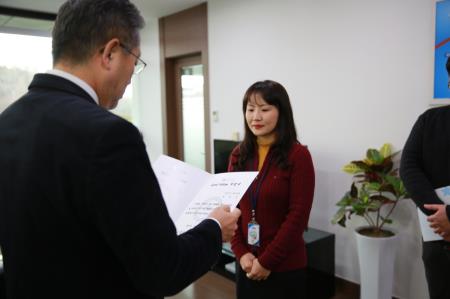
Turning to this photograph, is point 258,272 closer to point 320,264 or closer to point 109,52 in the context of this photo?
point 109,52

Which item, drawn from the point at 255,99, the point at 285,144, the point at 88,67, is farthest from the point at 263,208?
the point at 88,67

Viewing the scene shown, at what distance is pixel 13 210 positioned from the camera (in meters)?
0.77

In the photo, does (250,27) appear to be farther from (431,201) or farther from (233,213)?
(233,213)

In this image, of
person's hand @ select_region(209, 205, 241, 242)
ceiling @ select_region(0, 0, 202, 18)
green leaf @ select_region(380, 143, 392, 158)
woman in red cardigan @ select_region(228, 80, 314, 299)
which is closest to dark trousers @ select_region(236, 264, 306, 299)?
woman in red cardigan @ select_region(228, 80, 314, 299)

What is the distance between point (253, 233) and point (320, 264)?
53.7 inches

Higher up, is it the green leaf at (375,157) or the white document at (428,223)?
the green leaf at (375,157)

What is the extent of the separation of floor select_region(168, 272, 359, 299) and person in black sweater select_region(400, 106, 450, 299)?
3.99 ft

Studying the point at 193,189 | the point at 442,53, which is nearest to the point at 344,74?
the point at 442,53

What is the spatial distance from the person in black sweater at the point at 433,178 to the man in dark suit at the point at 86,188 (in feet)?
4.25

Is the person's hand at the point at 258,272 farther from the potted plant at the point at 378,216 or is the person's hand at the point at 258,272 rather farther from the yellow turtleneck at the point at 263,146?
the potted plant at the point at 378,216

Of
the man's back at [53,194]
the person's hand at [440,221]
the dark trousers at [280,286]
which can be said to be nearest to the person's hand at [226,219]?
the man's back at [53,194]

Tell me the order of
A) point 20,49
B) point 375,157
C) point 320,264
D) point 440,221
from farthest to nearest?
point 20,49, point 320,264, point 375,157, point 440,221

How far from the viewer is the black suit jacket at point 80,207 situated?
2.24ft

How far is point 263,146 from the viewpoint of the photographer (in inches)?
70.3
